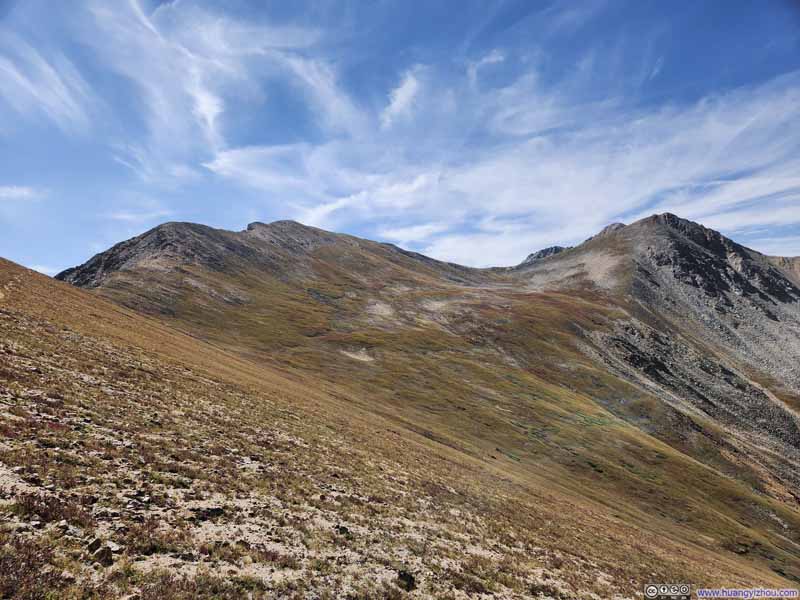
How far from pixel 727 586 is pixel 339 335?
111 meters

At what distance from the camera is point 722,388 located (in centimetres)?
15600

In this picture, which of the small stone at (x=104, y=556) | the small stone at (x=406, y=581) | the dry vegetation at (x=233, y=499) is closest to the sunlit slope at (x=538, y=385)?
the dry vegetation at (x=233, y=499)

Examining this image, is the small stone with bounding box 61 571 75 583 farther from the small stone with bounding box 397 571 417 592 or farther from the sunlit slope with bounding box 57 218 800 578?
the sunlit slope with bounding box 57 218 800 578

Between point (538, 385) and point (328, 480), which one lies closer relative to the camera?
point (328, 480)

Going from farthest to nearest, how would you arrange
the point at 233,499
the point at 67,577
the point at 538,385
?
the point at 538,385 < the point at 233,499 < the point at 67,577

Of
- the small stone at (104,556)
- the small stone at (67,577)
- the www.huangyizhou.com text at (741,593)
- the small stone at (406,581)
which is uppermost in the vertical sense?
the small stone at (67,577)

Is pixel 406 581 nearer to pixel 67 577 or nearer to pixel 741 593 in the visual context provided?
pixel 67 577

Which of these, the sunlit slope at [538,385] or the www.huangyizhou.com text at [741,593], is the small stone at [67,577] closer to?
the www.huangyizhou.com text at [741,593]

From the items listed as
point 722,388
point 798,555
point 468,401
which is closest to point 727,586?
point 798,555

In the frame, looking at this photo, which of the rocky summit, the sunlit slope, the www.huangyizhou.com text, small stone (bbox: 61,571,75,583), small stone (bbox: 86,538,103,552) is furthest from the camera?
the sunlit slope

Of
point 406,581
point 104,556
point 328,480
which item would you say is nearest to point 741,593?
point 406,581

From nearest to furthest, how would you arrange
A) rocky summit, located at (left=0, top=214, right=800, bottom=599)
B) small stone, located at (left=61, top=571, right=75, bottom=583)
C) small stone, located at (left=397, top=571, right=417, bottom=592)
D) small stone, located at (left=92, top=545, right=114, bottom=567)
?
1. small stone, located at (left=61, top=571, right=75, bottom=583)
2. small stone, located at (left=92, top=545, right=114, bottom=567)
3. rocky summit, located at (left=0, top=214, right=800, bottom=599)
4. small stone, located at (left=397, top=571, right=417, bottom=592)

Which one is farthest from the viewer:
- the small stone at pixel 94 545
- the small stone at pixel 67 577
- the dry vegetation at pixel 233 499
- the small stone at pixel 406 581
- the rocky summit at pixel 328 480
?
the small stone at pixel 406 581

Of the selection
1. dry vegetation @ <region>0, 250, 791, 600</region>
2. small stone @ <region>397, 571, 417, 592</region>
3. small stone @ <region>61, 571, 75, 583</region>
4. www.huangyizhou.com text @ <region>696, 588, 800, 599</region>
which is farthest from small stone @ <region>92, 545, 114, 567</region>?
www.huangyizhou.com text @ <region>696, 588, 800, 599</region>
